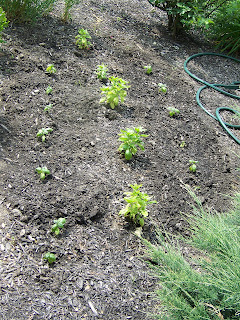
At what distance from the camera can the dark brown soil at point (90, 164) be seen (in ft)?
7.74

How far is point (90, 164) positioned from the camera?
129 inches

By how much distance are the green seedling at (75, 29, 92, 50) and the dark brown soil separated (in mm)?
113

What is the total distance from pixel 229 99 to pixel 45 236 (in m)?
3.62

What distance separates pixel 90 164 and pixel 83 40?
217 cm

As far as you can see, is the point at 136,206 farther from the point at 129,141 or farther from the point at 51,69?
the point at 51,69

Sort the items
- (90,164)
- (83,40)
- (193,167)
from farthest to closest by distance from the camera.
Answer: (83,40) → (193,167) → (90,164)

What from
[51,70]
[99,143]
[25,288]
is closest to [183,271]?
[25,288]

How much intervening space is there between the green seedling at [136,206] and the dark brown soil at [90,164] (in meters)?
0.10

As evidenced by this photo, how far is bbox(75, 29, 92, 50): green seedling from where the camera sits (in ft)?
15.4

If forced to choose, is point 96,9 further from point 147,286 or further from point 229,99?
point 147,286

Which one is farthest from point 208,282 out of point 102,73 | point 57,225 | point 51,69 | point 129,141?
point 51,69

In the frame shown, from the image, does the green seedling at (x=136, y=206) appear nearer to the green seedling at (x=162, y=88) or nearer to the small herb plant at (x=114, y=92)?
the small herb plant at (x=114, y=92)

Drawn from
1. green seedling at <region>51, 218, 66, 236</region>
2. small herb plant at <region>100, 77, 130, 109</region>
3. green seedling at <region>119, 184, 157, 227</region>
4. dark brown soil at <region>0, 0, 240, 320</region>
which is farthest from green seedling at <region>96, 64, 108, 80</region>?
green seedling at <region>51, 218, 66, 236</region>

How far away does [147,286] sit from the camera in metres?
2.48
